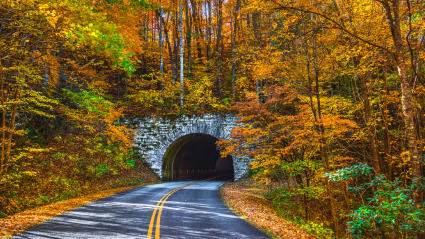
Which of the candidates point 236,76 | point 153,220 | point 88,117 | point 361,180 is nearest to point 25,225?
point 153,220

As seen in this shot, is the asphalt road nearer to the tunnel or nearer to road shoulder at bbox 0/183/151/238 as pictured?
road shoulder at bbox 0/183/151/238

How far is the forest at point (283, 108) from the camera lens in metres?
5.79

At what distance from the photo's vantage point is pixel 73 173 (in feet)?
43.8

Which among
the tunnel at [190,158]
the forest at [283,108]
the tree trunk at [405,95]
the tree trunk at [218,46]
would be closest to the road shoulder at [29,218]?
the forest at [283,108]

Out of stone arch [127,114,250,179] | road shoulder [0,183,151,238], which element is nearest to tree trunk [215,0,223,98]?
stone arch [127,114,250,179]

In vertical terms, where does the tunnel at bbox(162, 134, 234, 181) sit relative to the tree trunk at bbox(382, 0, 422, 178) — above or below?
below

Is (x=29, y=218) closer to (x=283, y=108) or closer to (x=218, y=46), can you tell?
(x=283, y=108)

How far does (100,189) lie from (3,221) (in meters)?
7.03

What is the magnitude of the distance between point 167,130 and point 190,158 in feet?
26.4

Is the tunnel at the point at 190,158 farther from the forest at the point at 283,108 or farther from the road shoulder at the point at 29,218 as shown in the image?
the road shoulder at the point at 29,218

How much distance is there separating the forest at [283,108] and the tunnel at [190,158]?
2.91 m

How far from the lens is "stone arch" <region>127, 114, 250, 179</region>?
19.7 m

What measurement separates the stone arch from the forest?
2.40ft

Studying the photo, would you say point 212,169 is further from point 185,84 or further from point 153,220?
point 153,220
